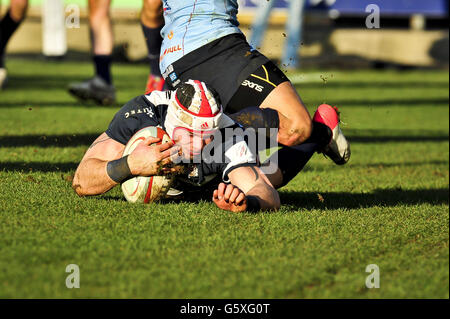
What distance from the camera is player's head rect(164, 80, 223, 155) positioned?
15.2ft

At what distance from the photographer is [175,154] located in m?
4.57

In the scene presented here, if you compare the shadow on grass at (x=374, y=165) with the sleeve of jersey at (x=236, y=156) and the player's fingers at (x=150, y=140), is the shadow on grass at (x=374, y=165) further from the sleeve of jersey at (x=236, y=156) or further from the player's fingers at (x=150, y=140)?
the player's fingers at (x=150, y=140)

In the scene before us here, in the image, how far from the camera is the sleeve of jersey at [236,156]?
4.78 metres

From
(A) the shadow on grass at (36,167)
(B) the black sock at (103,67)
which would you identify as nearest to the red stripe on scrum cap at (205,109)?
(A) the shadow on grass at (36,167)

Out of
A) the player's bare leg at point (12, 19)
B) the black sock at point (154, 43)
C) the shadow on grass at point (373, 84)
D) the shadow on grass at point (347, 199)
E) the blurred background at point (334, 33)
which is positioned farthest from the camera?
the blurred background at point (334, 33)

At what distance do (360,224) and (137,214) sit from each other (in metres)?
1.41

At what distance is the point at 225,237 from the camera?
4.11 m

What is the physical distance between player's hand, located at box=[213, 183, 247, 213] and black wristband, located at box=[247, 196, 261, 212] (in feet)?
0.37

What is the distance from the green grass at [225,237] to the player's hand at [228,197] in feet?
0.36

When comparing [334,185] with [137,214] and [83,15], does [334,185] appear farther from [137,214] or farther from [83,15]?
[83,15]

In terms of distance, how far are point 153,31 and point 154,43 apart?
14 cm

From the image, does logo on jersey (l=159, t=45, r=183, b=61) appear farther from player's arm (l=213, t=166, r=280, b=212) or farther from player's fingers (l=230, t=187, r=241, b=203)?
player's fingers (l=230, t=187, r=241, b=203)

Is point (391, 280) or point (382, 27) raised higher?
point (382, 27)
